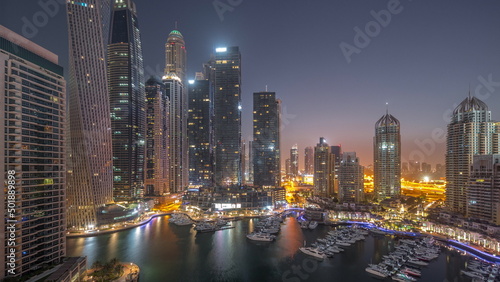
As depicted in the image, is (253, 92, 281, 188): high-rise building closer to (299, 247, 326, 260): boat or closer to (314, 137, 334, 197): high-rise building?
(314, 137, 334, 197): high-rise building

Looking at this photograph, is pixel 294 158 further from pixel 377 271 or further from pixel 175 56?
pixel 377 271

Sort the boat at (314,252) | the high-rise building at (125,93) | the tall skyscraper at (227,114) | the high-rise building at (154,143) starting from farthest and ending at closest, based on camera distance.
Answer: the tall skyscraper at (227,114) < the high-rise building at (154,143) < the high-rise building at (125,93) < the boat at (314,252)

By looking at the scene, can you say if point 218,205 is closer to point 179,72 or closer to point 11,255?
point 11,255

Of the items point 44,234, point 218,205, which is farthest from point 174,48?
point 44,234

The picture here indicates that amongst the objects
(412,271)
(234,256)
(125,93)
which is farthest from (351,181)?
(125,93)

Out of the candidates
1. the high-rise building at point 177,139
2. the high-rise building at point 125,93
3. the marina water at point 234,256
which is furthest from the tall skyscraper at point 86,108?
the high-rise building at point 177,139

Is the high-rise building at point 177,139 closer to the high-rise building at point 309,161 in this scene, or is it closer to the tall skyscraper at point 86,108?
the tall skyscraper at point 86,108

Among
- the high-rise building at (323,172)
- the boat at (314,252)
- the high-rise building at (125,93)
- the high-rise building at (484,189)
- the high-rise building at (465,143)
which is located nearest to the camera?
the boat at (314,252)
